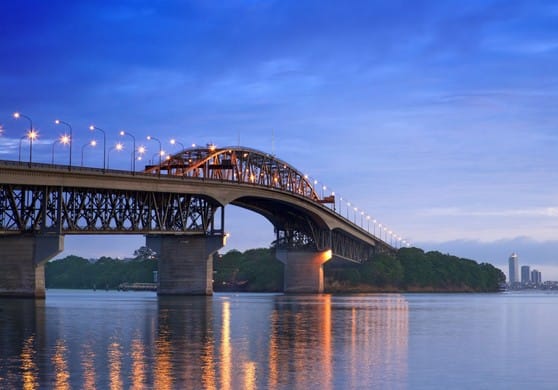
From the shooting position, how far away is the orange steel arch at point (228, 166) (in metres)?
156

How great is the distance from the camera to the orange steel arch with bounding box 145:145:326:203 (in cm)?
15650

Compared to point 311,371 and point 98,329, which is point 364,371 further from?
point 98,329

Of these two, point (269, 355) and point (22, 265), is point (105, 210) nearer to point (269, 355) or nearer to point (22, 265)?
point (22, 265)

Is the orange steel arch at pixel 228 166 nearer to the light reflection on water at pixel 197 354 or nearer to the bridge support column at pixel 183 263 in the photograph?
the bridge support column at pixel 183 263

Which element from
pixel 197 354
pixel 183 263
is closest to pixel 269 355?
pixel 197 354

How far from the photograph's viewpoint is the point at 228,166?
162500 mm

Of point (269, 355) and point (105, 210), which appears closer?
point (269, 355)

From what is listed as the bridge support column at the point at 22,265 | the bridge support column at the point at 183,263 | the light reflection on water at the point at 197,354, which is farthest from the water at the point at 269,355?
the bridge support column at the point at 183,263

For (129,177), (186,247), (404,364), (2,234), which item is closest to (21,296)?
(2,234)

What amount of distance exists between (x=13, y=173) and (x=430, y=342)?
6639 cm

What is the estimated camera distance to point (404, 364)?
129 feet

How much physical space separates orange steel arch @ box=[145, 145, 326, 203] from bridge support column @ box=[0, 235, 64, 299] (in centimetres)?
3339

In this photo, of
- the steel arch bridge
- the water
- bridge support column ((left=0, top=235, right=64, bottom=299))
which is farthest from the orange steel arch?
the water

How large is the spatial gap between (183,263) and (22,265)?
128 feet
